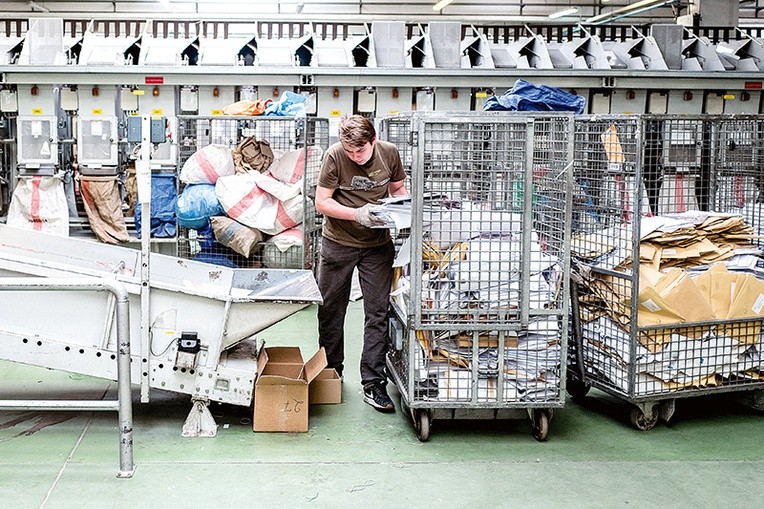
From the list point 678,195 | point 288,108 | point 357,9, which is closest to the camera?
point 678,195

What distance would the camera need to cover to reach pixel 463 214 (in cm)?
361

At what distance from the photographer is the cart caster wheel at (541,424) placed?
12.0 ft

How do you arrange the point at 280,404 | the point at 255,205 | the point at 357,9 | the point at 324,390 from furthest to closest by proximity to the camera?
the point at 357,9 < the point at 255,205 < the point at 324,390 < the point at 280,404

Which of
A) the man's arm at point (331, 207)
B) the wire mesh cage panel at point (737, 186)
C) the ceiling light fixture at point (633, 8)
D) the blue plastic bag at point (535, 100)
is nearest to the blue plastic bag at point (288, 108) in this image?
the man's arm at point (331, 207)

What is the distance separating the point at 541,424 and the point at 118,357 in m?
1.76

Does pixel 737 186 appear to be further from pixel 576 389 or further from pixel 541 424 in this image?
pixel 541 424

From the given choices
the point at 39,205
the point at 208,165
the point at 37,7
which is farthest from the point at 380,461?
the point at 37,7

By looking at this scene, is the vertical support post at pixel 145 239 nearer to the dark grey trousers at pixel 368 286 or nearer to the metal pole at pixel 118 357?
the metal pole at pixel 118 357

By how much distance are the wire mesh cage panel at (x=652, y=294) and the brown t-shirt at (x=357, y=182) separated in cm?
93

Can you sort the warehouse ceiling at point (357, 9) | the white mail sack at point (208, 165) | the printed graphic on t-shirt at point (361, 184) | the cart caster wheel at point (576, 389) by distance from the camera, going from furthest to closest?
the warehouse ceiling at point (357, 9), the white mail sack at point (208, 165), the cart caster wheel at point (576, 389), the printed graphic on t-shirt at point (361, 184)

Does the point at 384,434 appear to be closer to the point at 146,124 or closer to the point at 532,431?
the point at 532,431

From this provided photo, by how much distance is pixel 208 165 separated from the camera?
20.3 ft

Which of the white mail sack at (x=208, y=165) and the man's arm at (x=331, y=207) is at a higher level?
the white mail sack at (x=208, y=165)

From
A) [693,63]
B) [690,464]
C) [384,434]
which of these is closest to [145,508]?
[384,434]
